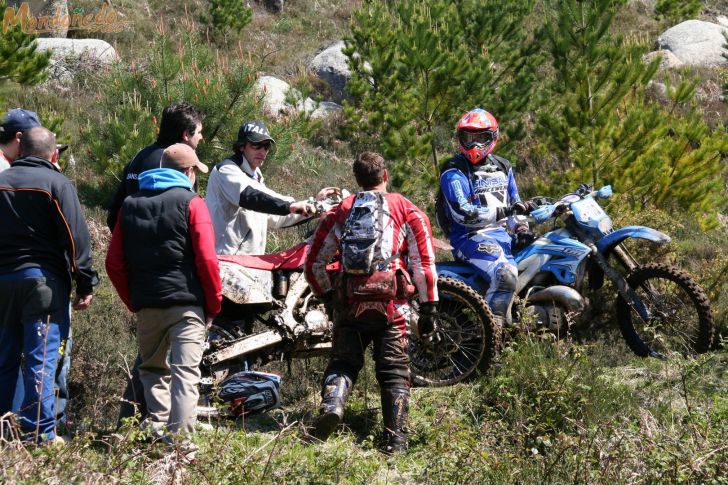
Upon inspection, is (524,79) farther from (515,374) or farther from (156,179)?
(156,179)

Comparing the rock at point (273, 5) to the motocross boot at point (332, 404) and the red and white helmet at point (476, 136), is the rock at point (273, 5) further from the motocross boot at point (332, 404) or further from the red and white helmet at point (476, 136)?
the motocross boot at point (332, 404)

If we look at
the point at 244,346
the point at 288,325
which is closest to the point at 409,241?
the point at 288,325

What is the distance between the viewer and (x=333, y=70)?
21656mm

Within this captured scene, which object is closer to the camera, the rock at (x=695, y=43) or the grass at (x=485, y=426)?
the grass at (x=485, y=426)

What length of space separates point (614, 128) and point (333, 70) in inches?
507

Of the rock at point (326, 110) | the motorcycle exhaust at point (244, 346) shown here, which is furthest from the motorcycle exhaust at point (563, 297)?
the rock at point (326, 110)

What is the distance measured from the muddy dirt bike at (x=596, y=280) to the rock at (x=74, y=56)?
14051 mm

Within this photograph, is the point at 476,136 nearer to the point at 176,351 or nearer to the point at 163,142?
the point at 163,142

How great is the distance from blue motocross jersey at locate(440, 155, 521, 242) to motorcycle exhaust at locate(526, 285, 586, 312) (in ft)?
1.91

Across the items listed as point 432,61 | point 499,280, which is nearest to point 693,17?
point 432,61

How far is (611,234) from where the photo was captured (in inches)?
261

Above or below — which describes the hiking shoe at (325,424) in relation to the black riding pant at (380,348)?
below

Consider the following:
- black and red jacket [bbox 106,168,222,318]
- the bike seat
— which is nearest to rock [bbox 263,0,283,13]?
the bike seat

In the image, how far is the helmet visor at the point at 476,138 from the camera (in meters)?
6.57
